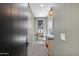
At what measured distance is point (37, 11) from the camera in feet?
4.16

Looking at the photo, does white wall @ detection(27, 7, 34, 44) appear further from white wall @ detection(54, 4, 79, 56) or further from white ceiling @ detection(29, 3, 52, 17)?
white wall @ detection(54, 4, 79, 56)

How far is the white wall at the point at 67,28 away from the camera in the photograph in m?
1.20

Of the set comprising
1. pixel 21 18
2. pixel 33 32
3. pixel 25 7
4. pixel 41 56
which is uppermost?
pixel 25 7

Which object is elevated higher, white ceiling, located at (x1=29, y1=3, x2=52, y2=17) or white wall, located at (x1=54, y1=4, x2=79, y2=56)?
white ceiling, located at (x1=29, y1=3, x2=52, y2=17)

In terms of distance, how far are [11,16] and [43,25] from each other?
0.38 m

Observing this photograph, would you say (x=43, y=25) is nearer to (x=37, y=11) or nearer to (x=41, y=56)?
(x=37, y=11)

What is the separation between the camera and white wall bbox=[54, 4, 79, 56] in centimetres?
120

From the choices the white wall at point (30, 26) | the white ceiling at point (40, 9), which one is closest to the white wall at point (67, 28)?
the white ceiling at point (40, 9)

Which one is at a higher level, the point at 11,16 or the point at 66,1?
the point at 66,1

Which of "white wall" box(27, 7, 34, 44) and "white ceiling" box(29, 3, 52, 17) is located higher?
"white ceiling" box(29, 3, 52, 17)

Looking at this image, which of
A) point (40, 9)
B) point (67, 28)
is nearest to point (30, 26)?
point (40, 9)

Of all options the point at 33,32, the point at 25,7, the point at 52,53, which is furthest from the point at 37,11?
the point at 52,53

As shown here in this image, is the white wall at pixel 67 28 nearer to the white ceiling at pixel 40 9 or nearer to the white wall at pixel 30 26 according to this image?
the white ceiling at pixel 40 9

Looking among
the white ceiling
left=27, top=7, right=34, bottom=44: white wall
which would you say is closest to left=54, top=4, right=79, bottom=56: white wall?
the white ceiling
